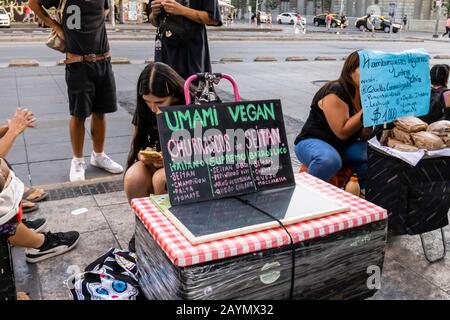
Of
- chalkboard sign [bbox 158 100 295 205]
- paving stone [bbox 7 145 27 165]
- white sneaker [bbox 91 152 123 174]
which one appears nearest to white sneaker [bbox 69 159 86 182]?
white sneaker [bbox 91 152 123 174]

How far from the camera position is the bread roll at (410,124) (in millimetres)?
2924

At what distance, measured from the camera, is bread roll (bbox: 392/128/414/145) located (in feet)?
9.61

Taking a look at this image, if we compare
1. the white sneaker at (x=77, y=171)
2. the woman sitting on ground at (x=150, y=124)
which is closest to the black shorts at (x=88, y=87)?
the white sneaker at (x=77, y=171)

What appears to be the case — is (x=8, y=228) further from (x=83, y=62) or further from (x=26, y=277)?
(x=83, y=62)

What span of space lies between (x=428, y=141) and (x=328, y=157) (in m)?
0.67

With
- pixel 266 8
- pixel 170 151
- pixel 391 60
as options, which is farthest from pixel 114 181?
pixel 266 8

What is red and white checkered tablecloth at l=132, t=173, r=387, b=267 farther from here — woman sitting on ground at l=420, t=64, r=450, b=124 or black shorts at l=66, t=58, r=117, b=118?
woman sitting on ground at l=420, t=64, r=450, b=124

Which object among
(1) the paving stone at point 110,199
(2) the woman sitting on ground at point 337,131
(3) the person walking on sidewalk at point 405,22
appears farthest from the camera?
(3) the person walking on sidewalk at point 405,22

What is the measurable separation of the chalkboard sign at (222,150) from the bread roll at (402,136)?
2.84 feet

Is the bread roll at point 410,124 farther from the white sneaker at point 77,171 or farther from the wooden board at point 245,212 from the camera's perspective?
the white sneaker at point 77,171

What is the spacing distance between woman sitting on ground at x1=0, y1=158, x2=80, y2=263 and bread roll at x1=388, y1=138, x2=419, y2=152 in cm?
210

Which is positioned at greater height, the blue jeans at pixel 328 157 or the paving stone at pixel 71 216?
the blue jeans at pixel 328 157

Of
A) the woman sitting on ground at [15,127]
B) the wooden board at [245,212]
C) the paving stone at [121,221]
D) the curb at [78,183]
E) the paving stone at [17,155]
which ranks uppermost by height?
the woman sitting on ground at [15,127]
